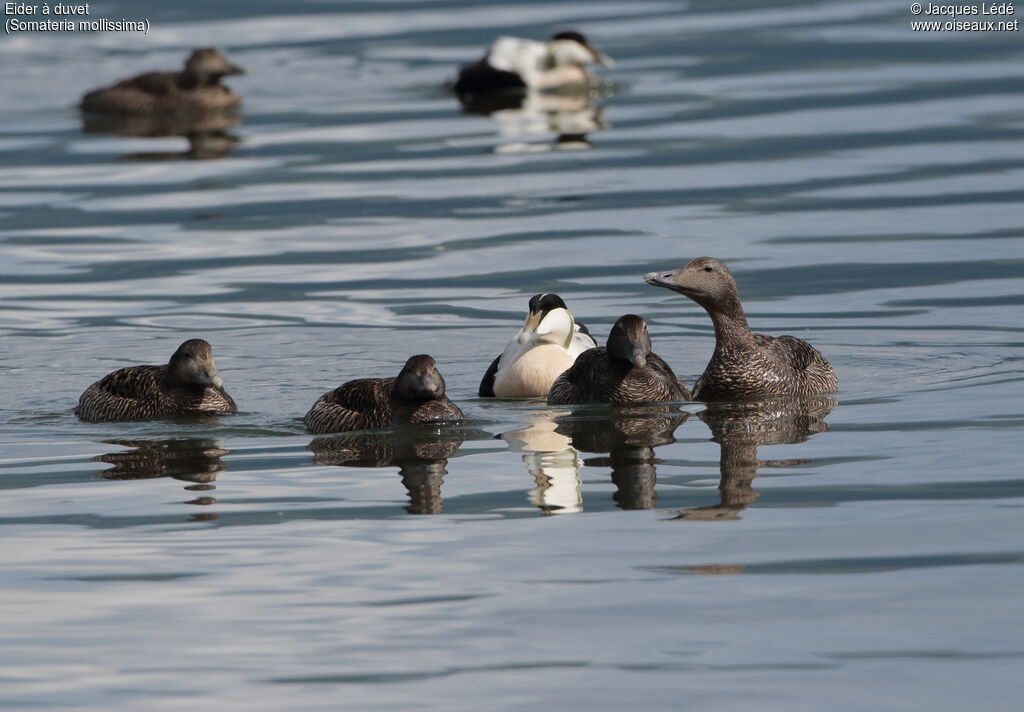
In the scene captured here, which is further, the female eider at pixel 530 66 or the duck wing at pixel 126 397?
the female eider at pixel 530 66

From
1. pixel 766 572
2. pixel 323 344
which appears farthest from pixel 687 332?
pixel 766 572

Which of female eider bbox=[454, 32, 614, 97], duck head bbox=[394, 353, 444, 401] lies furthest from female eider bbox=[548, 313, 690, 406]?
female eider bbox=[454, 32, 614, 97]

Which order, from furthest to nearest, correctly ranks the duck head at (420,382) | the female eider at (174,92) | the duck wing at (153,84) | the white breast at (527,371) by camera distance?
1. the duck wing at (153,84)
2. the female eider at (174,92)
3. the white breast at (527,371)
4. the duck head at (420,382)

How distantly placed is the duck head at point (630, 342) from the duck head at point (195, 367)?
257 cm

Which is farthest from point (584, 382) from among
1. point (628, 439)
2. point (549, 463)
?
point (549, 463)

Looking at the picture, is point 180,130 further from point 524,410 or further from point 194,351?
point 524,410

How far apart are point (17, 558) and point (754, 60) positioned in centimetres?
2277

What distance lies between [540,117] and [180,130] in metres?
5.11

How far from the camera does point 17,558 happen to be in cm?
896

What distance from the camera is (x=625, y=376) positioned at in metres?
12.7

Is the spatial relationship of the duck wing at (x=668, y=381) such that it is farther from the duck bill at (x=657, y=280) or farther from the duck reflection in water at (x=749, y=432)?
the duck bill at (x=657, y=280)

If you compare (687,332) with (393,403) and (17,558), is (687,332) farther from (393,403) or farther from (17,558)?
(17,558)

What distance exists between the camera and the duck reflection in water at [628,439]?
1013cm

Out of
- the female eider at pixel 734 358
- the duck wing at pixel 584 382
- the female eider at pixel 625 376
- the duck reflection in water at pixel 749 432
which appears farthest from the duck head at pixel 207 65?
the duck reflection in water at pixel 749 432
